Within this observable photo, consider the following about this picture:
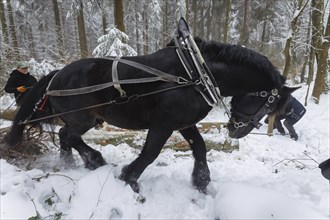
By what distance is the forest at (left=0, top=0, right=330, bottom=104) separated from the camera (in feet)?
29.5

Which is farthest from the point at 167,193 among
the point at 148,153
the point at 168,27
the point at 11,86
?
the point at 168,27

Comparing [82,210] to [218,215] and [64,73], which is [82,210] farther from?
[64,73]

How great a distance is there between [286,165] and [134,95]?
273cm

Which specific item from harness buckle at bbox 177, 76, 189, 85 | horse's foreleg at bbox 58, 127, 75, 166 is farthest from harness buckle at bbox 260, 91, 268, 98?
horse's foreleg at bbox 58, 127, 75, 166

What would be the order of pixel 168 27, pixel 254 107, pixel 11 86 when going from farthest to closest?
pixel 168 27 < pixel 11 86 < pixel 254 107

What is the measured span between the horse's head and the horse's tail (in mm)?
2550

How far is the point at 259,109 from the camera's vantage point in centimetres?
317

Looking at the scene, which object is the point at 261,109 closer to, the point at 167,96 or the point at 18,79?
the point at 167,96

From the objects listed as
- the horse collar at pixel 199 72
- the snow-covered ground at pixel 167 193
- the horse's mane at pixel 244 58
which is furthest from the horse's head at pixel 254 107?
the snow-covered ground at pixel 167 193

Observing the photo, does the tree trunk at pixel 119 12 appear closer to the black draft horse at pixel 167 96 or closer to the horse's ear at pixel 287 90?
the black draft horse at pixel 167 96

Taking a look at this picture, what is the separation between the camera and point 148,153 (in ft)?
10.3

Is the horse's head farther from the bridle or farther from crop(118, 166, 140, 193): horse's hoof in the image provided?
crop(118, 166, 140, 193): horse's hoof

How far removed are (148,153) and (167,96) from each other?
2.18 ft

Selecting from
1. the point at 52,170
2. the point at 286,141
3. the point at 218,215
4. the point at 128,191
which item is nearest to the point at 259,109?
the point at 218,215
